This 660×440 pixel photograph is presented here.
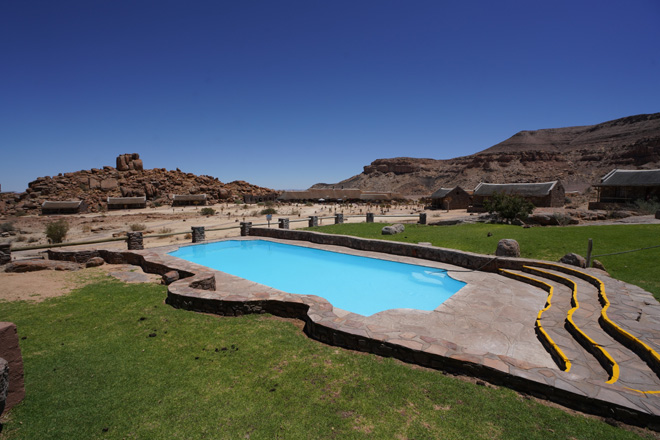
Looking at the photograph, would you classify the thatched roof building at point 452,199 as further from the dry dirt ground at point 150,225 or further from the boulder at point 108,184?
the boulder at point 108,184

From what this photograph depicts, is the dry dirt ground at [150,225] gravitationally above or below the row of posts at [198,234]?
below

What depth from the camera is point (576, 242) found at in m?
11.4

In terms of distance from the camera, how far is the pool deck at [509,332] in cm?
368

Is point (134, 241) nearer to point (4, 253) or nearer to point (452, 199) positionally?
point (4, 253)

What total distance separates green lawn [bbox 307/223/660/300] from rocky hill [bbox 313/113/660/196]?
67.9 meters

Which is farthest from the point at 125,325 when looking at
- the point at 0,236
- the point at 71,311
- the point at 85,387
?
the point at 0,236

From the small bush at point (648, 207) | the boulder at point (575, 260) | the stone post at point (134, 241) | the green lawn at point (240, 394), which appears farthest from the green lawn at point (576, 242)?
the small bush at point (648, 207)

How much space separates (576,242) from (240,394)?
42.2 feet

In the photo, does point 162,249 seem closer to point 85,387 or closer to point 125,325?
point 125,325

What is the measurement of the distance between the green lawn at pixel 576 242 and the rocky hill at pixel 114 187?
49.5 m

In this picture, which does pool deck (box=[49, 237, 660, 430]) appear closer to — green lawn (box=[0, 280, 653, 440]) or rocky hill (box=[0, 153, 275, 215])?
green lawn (box=[0, 280, 653, 440])

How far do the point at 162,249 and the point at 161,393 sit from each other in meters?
12.1

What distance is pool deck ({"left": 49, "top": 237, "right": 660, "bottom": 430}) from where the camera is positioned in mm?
3684

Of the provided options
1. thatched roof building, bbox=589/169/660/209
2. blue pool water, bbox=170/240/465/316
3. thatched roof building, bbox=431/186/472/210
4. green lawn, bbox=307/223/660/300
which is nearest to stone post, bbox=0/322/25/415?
blue pool water, bbox=170/240/465/316
